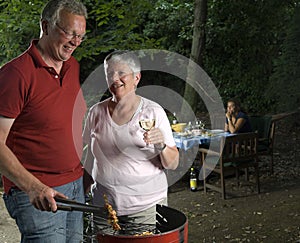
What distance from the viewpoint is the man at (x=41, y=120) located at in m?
1.73

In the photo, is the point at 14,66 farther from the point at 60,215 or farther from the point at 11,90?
the point at 60,215

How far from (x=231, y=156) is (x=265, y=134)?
4.78 ft

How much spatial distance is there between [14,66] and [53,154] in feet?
1.43

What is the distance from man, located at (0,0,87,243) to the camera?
1726 millimetres

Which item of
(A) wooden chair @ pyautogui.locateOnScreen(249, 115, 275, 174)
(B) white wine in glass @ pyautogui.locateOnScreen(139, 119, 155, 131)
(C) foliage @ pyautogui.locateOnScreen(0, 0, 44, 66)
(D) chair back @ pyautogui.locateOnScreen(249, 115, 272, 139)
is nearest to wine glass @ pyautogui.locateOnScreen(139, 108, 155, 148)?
(B) white wine in glass @ pyautogui.locateOnScreen(139, 119, 155, 131)

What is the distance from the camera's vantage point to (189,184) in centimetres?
649

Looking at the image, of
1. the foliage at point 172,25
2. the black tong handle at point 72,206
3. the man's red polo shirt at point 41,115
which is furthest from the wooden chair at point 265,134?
the black tong handle at point 72,206

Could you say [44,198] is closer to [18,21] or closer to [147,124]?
[147,124]

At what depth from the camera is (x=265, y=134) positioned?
6.96 meters

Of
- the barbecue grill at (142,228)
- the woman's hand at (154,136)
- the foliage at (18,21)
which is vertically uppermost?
the foliage at (18,21)

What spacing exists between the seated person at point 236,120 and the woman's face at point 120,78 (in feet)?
13.7

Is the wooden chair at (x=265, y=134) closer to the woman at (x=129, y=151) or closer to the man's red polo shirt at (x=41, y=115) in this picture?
the woman at (x=129, y=151)

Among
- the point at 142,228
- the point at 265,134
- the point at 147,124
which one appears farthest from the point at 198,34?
the point at 142,228

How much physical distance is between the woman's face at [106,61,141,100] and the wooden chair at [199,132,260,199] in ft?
11.4
